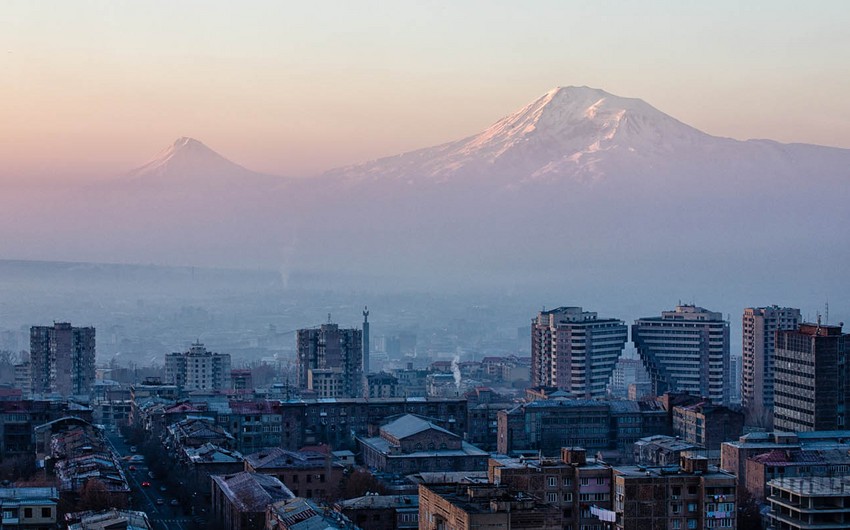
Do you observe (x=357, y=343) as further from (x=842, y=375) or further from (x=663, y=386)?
(x=842, y=375)

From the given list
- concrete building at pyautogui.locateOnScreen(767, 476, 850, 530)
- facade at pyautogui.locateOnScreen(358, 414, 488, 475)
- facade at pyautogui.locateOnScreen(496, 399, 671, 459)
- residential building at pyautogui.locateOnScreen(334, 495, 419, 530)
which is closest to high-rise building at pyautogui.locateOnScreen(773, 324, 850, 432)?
facade at pyautogui.locateOnScreen(496, 399, 671, 459)

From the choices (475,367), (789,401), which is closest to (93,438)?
(789,401)

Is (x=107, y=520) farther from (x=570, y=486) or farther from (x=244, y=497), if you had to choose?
(x=570, y=486)

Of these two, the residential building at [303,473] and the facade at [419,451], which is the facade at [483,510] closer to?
the residential building at [303,473]

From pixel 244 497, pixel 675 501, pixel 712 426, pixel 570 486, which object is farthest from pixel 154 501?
pixel 712 426

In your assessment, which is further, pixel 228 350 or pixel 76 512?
pixel 228 350

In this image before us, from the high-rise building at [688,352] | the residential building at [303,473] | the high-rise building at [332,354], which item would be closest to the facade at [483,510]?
the residential building at [303,473]

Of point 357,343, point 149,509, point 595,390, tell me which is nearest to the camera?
point 149,509
